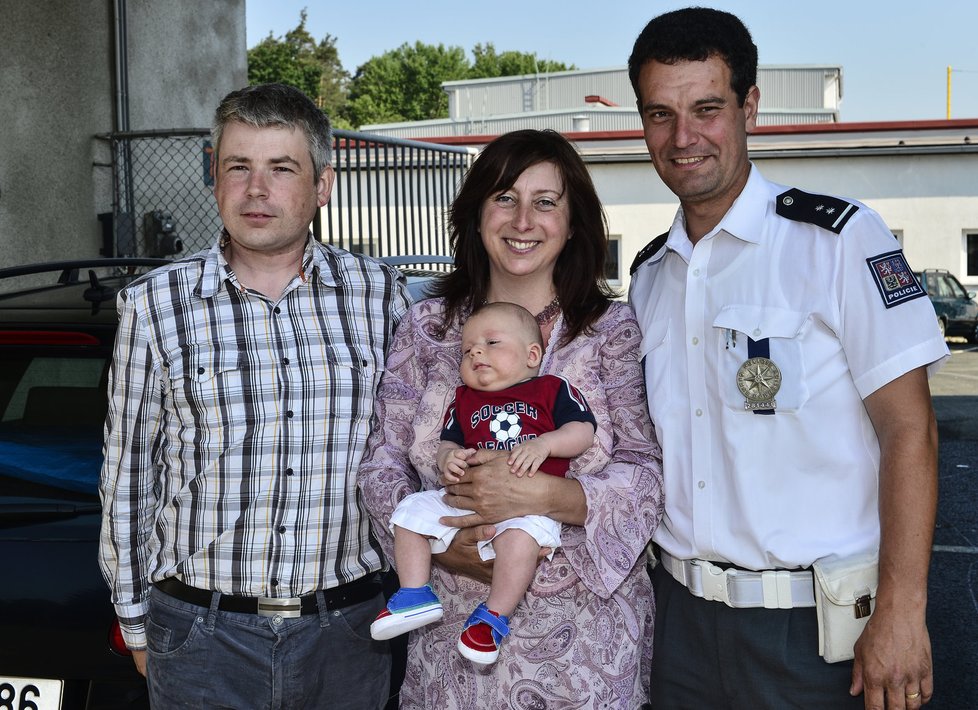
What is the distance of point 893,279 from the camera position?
215 centimetres

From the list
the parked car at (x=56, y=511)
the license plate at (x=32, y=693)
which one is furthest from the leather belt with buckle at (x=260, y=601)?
the license plate at (x=32, y=693)

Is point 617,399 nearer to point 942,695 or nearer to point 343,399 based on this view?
point 343,399

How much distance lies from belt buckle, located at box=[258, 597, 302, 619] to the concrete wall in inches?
248

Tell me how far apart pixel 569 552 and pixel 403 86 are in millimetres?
74011

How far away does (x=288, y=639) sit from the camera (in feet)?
7.52

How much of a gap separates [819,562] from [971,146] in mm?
22246

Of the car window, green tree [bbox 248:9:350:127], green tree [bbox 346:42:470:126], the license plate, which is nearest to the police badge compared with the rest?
the license plate

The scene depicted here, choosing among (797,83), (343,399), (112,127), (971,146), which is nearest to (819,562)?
(343,399)

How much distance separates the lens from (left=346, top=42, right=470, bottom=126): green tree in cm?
7144

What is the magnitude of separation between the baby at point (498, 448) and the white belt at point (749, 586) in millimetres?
368

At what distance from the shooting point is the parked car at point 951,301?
68.5 feet

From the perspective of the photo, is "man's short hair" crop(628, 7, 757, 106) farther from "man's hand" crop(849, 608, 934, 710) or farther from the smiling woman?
"man's hand" crop(849, 608, 934, 710)

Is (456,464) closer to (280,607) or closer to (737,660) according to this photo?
(280,607)

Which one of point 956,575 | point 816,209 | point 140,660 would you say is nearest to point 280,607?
point 140,660
